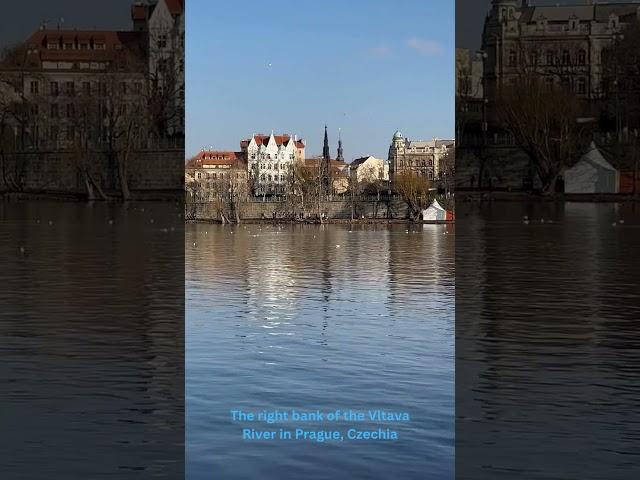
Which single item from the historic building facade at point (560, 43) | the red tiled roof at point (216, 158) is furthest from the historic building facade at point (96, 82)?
the red tiled roof at point (216, 158)

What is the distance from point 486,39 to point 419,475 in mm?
37593

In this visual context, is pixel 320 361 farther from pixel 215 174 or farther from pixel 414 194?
pixel 215 174

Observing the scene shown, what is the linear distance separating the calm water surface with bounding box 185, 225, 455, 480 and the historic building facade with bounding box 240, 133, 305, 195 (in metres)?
46.4

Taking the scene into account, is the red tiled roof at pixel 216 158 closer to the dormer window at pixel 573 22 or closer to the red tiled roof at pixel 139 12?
the red tiled roof at pixel 139 12

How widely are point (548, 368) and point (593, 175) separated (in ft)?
105

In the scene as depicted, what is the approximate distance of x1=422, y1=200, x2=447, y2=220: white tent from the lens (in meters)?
45.9

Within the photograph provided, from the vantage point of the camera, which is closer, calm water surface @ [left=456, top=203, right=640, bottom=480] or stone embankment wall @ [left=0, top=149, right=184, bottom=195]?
calm water surface @ [left=456, top=203, right=640, bottom=480]

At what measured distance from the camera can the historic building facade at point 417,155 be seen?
6669cm

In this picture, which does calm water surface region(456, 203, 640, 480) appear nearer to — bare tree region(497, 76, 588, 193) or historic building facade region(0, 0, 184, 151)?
bare tree region(497, 76, 588, 193)

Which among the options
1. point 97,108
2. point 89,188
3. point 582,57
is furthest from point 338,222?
point 582,57

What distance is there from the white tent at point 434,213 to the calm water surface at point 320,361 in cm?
2610

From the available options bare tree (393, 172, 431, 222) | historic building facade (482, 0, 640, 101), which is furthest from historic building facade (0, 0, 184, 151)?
historic building facade (482, 0, 640, 101)

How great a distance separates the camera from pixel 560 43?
41.7m

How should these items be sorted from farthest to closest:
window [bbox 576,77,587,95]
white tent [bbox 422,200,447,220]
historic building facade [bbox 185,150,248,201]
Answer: historic building facade [bbox 185,150,248,201] < white tent [bbox 422,200,447,220] < window [bbox 576,77,587,95]
